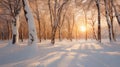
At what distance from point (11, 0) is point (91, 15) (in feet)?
98.4

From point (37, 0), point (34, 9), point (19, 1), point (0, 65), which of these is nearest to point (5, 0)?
point (19, 1)

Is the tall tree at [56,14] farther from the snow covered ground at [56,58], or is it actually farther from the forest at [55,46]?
the snow covered ground at [56,58]

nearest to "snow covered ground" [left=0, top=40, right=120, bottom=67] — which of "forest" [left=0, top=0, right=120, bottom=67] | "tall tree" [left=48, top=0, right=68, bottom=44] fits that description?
"forest" [left=0, top=0, right=120, bottom=67]

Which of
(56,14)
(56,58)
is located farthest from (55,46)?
A: (56,58)

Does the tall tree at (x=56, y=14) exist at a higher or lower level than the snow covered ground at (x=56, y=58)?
higher

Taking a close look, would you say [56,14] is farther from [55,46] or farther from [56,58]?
[56,58]

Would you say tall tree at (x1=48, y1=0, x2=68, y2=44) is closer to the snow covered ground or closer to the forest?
the forest

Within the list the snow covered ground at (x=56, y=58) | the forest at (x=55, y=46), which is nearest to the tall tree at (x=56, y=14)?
the forest at (x=55, y=46)

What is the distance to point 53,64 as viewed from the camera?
10.5 meters

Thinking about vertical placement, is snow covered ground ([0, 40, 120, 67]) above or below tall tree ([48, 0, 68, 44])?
below

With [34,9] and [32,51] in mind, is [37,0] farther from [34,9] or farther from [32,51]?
[32,51]

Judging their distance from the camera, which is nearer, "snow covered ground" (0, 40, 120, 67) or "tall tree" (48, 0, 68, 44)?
"snow covered ground" (0, 40, 120, 67)

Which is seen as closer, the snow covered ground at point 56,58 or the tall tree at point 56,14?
the snow covered ground at point 56,58

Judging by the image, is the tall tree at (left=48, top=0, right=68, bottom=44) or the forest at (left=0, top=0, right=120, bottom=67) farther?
the tall tree at (left=48, top=0, right=68, bottom=44)
